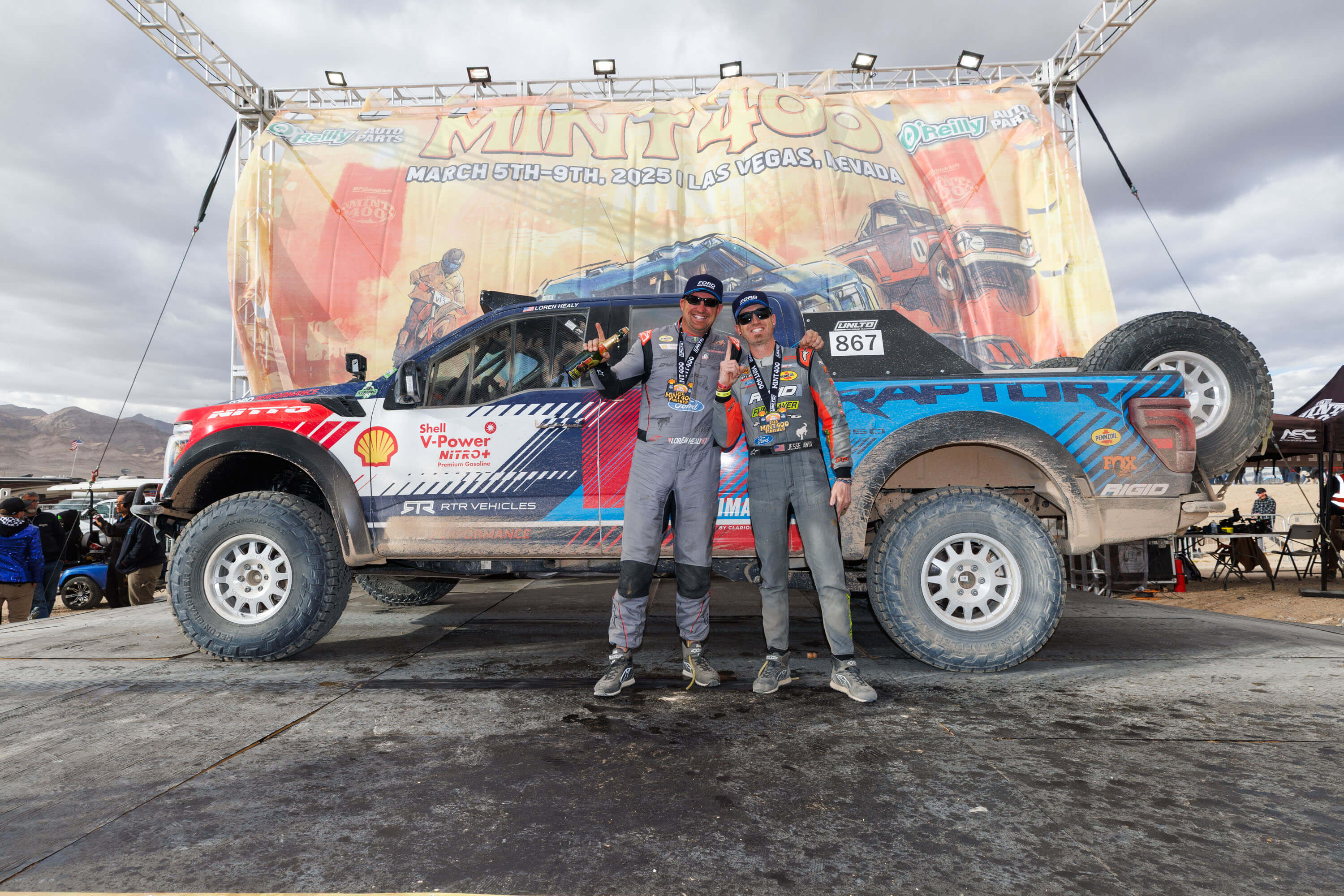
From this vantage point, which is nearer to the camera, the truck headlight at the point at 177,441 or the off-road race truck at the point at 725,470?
the off-road race truck at the point at 725,470

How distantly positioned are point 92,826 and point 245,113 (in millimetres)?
17713

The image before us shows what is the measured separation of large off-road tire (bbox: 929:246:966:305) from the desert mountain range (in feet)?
388

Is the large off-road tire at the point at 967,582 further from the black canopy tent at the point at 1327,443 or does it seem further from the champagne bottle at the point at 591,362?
the black canopy tent at the point at 1327,443

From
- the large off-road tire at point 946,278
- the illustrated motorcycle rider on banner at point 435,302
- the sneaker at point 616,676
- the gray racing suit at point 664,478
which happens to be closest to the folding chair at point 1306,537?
the large off-road tire at point 946,278

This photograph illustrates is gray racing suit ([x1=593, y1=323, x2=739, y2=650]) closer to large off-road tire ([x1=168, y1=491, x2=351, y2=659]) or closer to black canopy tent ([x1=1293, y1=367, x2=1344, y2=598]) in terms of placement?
large off-road tire ([x1=168, y1=491, x2=351, y2=659])

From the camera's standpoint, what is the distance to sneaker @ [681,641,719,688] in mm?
3160

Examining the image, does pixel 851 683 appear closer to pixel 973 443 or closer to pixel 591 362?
pixel 973 443

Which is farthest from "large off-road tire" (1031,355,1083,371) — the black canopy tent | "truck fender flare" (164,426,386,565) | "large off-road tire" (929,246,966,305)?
"large off-road tire" (929,246,966,305)

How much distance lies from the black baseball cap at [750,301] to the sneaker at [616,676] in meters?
1.72

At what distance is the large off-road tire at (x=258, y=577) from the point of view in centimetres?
355

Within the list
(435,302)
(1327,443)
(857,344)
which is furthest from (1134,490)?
(435,302)

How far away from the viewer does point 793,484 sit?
122 inches

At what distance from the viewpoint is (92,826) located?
186 cm

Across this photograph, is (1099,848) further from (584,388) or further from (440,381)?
(440,381)
